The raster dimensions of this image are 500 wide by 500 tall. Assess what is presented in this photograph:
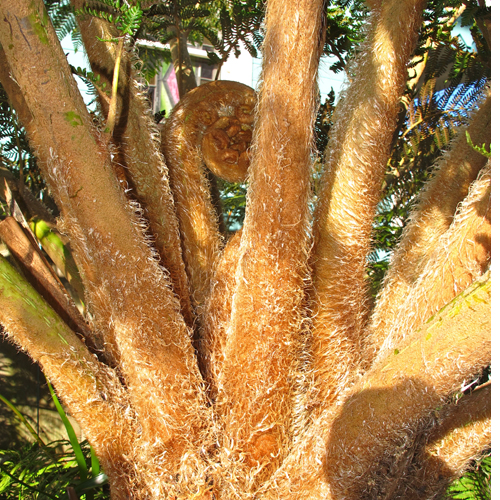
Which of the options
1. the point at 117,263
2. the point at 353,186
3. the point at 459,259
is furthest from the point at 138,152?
the point at 459,259

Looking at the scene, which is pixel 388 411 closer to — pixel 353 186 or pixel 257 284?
pixel 257 284

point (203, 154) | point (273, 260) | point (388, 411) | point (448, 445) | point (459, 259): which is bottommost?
point (448, 445)

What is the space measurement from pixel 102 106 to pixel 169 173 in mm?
297

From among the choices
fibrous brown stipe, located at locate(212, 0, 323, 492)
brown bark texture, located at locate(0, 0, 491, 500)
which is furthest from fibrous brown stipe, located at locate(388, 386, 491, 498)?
fibrous brown stipe, located at locate(212, 0, 323, 492)

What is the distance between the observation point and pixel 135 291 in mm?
1162

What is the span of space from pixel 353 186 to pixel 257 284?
1.36ft

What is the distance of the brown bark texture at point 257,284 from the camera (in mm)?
1009

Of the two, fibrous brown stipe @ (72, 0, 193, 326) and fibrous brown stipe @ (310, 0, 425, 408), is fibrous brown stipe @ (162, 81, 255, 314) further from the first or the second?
fibrous brown stipe @ (310, 0, 425, 408)

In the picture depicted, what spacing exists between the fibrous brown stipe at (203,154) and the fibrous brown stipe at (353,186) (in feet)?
1.00

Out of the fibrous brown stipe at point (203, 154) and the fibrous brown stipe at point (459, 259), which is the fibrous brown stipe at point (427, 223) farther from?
the fibrous brown stipe at point (203, 154)

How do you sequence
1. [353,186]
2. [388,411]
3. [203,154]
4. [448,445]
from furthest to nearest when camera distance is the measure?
[203,154]
[353,186]
[448,445]
[388,411]

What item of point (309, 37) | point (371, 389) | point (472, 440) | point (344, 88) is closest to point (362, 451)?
point (371, 389)

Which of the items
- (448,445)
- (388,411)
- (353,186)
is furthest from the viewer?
(353,186)

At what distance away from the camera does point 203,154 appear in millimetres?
1510
